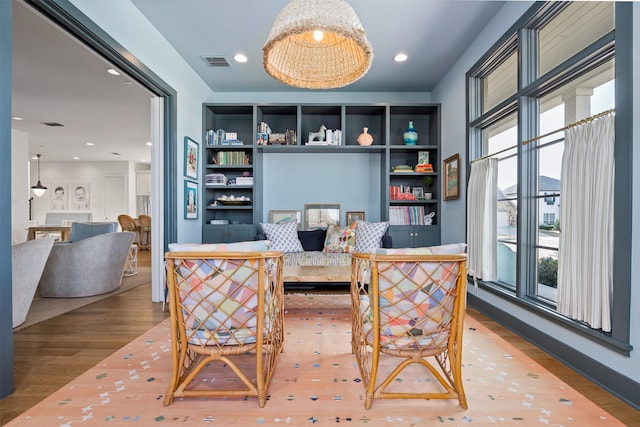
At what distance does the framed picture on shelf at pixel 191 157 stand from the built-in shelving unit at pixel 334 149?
254 millimetres

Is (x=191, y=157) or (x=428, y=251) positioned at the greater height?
(x=191, y=157)

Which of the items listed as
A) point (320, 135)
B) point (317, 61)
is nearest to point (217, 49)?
point (320, 135)

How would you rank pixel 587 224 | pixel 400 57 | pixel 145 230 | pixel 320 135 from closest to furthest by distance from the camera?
pixel 587 224 < pixel 400 57 < pixel 320 135 < pixel 145 230

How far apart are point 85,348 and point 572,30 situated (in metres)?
4.16

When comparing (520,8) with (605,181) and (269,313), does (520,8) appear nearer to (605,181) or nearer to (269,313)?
(605,181)

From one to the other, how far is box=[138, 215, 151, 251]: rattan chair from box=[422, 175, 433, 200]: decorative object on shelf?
739cm

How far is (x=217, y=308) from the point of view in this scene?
146 cm

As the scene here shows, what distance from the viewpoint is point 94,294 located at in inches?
145

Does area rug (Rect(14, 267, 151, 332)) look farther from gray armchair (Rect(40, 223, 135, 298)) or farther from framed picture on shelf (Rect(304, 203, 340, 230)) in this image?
framed picture on shelf (Rect(304, 203, 340, 230))

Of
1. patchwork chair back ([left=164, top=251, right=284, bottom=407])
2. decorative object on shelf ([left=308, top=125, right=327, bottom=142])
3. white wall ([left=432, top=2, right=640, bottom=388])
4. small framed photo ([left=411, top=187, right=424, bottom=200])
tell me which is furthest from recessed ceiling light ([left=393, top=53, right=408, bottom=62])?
patchwork chair back ([left=164, top=251, right=284, bottom=407])

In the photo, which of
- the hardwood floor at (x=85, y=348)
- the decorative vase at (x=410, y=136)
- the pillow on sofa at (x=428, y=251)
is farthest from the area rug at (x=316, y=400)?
the decorative vase at (x=410, y=136)

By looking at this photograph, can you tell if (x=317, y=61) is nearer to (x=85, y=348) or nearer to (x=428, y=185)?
(x=85, y=348)

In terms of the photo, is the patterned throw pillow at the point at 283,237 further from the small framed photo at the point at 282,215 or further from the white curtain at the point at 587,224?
the white curtain at the point at 587,224

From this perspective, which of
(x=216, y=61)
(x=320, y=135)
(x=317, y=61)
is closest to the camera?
(x=317, y=61)
